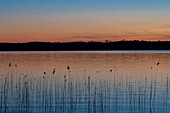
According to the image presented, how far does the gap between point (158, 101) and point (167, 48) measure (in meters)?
127

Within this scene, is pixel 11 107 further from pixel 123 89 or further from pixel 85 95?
pixel 123 89

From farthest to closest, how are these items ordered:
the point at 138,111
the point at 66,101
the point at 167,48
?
the point at 167,48 → the point at 66,101 → the point at 138,111

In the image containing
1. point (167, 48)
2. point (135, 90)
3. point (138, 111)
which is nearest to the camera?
point (138, 111)

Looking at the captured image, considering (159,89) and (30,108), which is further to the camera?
(159,89)

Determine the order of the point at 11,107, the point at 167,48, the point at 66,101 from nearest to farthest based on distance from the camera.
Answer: the point at 11,107 → the point at 66,101 → the point at 167,48

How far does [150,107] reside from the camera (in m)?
10.9

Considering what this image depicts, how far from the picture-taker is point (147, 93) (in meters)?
13.8

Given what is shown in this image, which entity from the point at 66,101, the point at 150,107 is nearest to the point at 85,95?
the point at 66,101

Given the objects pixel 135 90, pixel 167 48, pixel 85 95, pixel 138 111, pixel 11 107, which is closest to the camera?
pixel 138 111

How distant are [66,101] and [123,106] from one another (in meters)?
2.46

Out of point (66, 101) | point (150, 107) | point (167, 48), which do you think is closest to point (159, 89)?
point (150, 107)

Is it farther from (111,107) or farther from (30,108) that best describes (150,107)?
(30,108)

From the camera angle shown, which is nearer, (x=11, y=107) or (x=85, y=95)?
(x=11, y=107)

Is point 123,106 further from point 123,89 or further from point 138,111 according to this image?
point 123,89
